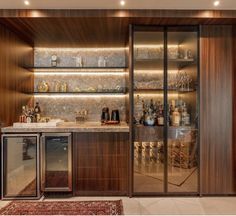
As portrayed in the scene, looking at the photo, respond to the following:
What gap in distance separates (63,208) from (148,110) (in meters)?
1.83

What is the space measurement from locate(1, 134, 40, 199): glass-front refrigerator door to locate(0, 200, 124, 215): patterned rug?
0.18 meters

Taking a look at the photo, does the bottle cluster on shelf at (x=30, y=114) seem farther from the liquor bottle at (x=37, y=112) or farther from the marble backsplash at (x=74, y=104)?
the marble backsplash at (x=74, y=104)

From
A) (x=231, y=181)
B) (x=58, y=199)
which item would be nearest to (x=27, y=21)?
(x=58, y=199)

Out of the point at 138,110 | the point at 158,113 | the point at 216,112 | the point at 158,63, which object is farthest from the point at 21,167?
the point at 216,112

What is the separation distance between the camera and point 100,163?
3680 millimetres

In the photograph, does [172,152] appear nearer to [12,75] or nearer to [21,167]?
[21,167]

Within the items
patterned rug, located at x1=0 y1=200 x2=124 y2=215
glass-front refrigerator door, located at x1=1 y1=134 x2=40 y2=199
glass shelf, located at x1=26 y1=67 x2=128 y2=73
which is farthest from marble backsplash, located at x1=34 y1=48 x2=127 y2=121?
patterned rug, located at x1=0 y1=200 x2=124 y2=215

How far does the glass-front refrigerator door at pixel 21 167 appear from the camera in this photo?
141 inches

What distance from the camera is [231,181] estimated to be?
12.1 ft

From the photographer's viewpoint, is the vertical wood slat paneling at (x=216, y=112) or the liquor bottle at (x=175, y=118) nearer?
the vertical wood slat paneling at (x=216, y=112)
